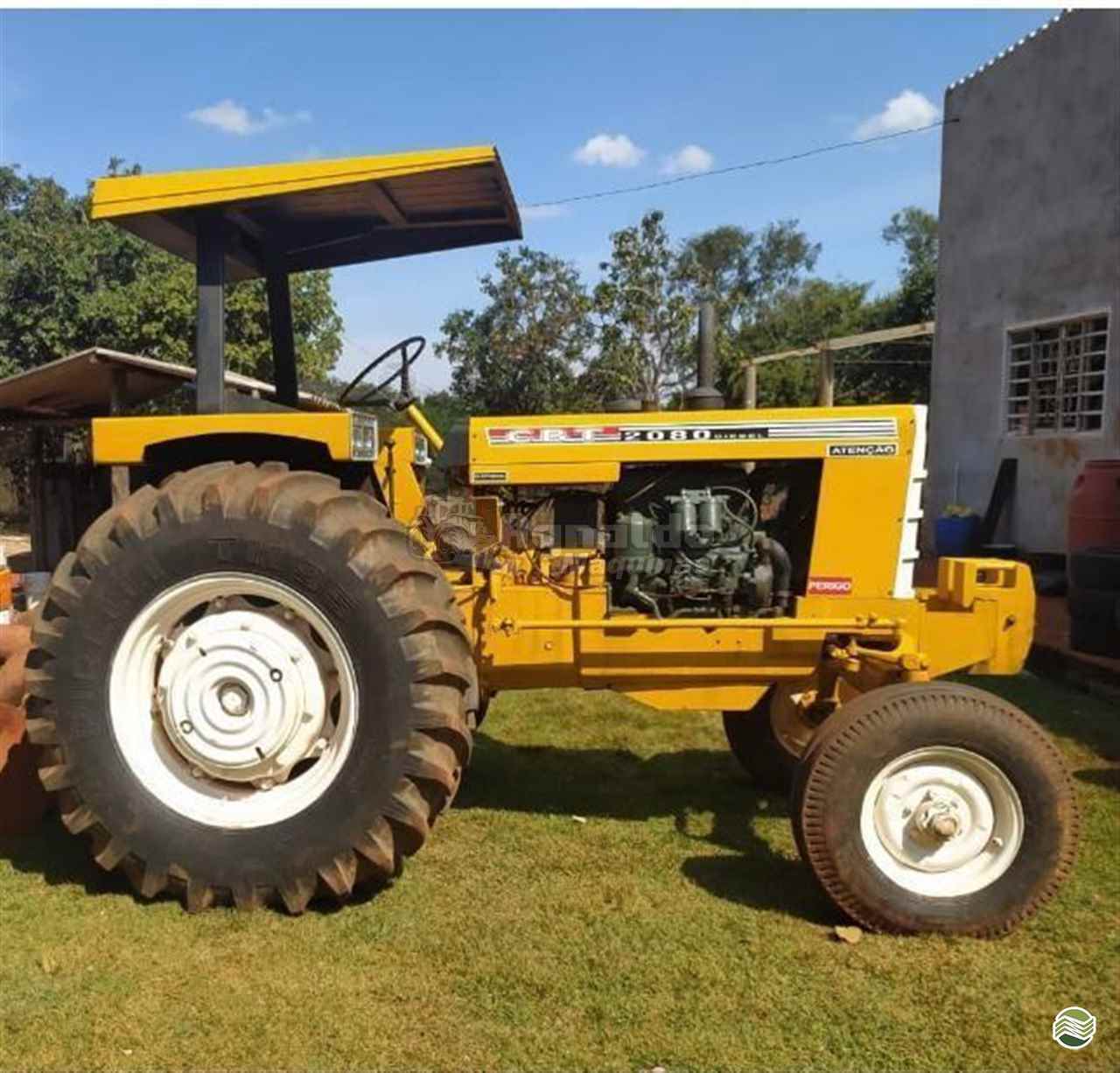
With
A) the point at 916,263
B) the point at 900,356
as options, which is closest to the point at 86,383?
the point at 900,356

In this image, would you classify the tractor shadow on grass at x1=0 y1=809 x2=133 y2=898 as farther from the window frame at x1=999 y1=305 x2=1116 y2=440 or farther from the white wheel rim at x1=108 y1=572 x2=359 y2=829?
the window frame at x1=999 y1=305 x2=1116 y2=440

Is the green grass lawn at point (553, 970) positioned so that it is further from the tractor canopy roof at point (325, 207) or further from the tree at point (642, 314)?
the tree at point (642, 314)

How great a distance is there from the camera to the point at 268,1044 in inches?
99.6

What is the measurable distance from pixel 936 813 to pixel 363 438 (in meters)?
2.21

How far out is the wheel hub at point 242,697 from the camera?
3.26 m

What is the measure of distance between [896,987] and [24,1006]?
2290 mm

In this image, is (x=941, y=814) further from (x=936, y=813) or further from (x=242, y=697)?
(x=242, y=697)

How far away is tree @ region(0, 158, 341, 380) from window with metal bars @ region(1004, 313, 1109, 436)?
30.5ft

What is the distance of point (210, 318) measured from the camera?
3.50 meters

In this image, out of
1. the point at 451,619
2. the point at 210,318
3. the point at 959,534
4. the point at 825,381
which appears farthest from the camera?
the point at 959,534

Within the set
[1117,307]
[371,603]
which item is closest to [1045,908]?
[371,603]

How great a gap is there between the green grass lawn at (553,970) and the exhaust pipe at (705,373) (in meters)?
1.59

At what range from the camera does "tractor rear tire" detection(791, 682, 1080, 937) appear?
305 cm

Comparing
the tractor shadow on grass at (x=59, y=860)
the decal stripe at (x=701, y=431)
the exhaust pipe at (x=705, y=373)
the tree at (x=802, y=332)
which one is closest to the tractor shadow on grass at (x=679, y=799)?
the tractor shadow on grass at (x=59, y=860)
